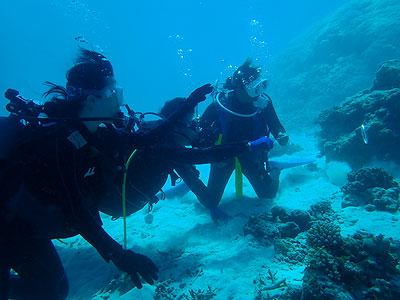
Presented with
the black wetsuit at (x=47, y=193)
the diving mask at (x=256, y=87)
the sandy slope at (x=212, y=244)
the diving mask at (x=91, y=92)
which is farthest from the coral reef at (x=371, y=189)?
the diving mask at (x=91, y=92)

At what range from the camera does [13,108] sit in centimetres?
303

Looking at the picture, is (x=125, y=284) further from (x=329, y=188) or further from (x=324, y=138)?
(x=324, y=138)

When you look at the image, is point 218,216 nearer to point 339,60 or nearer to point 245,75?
point 245,75

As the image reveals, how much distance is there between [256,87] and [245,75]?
431 mm

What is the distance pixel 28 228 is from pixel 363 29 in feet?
89.2

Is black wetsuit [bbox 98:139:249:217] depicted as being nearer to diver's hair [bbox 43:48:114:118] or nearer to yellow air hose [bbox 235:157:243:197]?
yellow air hose [bbox 235:157:243:197]

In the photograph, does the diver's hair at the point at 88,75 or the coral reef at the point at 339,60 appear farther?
the coral reef at the point at 339,60

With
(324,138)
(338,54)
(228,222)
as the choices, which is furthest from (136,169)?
(338,54)

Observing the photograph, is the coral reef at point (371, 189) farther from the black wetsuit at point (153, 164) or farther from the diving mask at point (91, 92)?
the diving mask at point (91, 92)

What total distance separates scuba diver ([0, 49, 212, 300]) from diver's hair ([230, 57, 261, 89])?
356 centimetres

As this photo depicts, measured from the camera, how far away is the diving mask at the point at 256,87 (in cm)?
580

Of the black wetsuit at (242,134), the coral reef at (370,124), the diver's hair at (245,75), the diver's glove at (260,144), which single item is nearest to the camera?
the diver's glove at (260,144)

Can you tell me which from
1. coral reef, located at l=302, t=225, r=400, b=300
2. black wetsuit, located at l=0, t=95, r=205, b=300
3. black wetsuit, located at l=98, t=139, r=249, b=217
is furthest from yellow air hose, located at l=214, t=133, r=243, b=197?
black wetsuit, located at l=0, t=95, r=205, b=300

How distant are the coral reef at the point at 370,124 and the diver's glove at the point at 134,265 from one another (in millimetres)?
5486
